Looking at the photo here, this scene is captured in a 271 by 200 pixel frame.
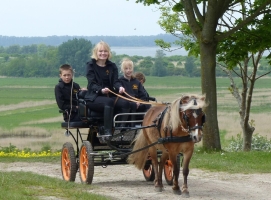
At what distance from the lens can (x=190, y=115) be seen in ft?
38.2

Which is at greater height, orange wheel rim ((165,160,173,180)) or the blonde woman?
the blonde woman

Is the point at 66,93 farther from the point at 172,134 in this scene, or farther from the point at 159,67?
the point at 159,67

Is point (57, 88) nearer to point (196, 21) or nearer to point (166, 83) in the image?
point (196, 21)

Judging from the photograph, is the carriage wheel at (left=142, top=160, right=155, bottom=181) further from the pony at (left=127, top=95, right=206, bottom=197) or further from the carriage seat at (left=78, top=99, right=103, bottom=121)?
the carriage seat at (left=78, top=99, right=103, bottom=121)

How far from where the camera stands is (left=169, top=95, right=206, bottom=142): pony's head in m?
11.6

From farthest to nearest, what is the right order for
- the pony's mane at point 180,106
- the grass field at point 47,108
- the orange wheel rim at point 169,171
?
the grass field at point 47,108, the orange wheel rim at point 169,171, the pony's mane at point 180,106

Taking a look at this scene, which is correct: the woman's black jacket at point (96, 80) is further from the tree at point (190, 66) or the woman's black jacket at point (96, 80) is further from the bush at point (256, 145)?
the tree at point (190, 66)

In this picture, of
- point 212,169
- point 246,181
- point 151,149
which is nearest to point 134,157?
point 151,149

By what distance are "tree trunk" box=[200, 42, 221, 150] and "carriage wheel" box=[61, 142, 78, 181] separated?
6539 millimetres

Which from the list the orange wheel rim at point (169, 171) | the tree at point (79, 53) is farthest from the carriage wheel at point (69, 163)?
the tree at point (79, 53)

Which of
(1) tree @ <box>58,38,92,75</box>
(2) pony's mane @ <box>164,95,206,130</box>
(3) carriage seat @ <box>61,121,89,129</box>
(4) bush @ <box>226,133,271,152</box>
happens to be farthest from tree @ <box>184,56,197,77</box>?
(2) pony's mane @ <box>164,95,206,130</box>

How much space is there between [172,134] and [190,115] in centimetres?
55

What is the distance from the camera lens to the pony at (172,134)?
11.7 meters

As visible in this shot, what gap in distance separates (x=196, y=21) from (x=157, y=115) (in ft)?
27.6
